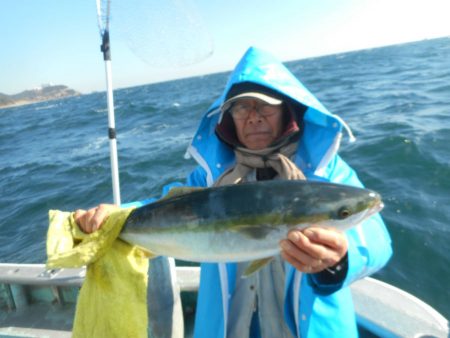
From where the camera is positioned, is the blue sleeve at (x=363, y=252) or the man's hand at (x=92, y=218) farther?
the man's hand at (x=92, y=218)

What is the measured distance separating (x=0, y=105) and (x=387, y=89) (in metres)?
192

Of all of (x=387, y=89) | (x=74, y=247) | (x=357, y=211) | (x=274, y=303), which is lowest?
(x=387, y=89)

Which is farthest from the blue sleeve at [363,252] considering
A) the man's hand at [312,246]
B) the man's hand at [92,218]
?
the man's hand at [92,218]

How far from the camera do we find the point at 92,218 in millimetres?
2447

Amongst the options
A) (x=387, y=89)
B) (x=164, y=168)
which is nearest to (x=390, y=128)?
(x=164, y=168)

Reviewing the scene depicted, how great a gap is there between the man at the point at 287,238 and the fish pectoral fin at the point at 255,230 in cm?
13

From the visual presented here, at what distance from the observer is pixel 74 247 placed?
7.66ft

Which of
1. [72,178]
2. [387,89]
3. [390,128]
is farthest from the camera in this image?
[387,89]

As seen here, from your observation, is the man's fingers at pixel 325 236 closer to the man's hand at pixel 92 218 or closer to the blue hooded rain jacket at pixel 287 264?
the blue hooded rain jacket at pixel 287 264

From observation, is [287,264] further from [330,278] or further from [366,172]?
[366,172]

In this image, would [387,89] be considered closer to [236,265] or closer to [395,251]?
[395,251]

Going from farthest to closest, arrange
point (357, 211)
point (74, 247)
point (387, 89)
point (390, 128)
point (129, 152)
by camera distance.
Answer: point (387, 89) < point (129, 152) < point (390, 128) < point (74, 247) < point (357, 211)

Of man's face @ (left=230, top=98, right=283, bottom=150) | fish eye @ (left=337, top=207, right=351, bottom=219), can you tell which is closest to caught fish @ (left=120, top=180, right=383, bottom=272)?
fish eye @ (left=337, top=207, right=351, bottom=219)

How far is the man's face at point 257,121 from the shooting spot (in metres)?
3.12
